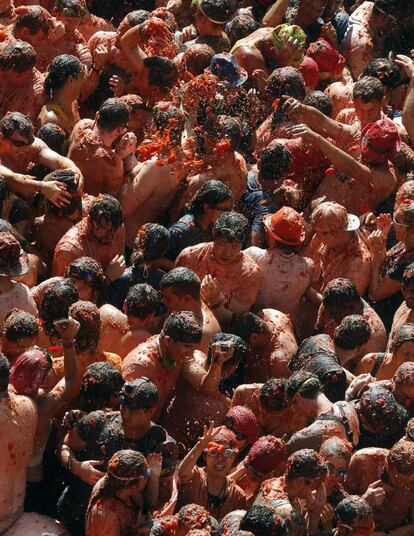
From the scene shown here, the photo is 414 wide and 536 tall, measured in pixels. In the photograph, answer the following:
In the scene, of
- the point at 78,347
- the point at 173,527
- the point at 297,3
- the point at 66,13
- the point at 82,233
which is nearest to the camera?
the point at 173,527

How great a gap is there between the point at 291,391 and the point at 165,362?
91cm

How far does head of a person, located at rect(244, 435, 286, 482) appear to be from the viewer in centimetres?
1223

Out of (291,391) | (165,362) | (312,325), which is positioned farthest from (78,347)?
(312,325)

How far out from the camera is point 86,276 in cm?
1313

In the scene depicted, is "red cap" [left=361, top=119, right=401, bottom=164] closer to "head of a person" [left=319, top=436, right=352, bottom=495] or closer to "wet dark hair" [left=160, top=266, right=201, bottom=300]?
"wet dark hair" [left=160, top=266, right=201, bottom=300]

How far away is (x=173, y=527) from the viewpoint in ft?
37.5

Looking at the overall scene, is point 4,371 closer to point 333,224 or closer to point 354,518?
point 354,518

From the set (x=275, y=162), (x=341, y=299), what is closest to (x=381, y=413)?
(x=341, y=299)

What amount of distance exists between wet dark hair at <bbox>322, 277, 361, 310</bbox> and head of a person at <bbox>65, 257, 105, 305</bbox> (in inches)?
71.1

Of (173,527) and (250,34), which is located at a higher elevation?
(250,34)

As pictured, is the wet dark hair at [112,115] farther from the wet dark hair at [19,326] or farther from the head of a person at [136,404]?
the head of a person at [136,404]

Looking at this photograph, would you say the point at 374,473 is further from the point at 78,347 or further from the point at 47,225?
the point at 47,225

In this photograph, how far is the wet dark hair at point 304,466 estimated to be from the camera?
1168 centimetres

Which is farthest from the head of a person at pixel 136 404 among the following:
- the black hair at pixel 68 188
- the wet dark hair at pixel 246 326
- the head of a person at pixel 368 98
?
the head of a person at pixel 368 98
